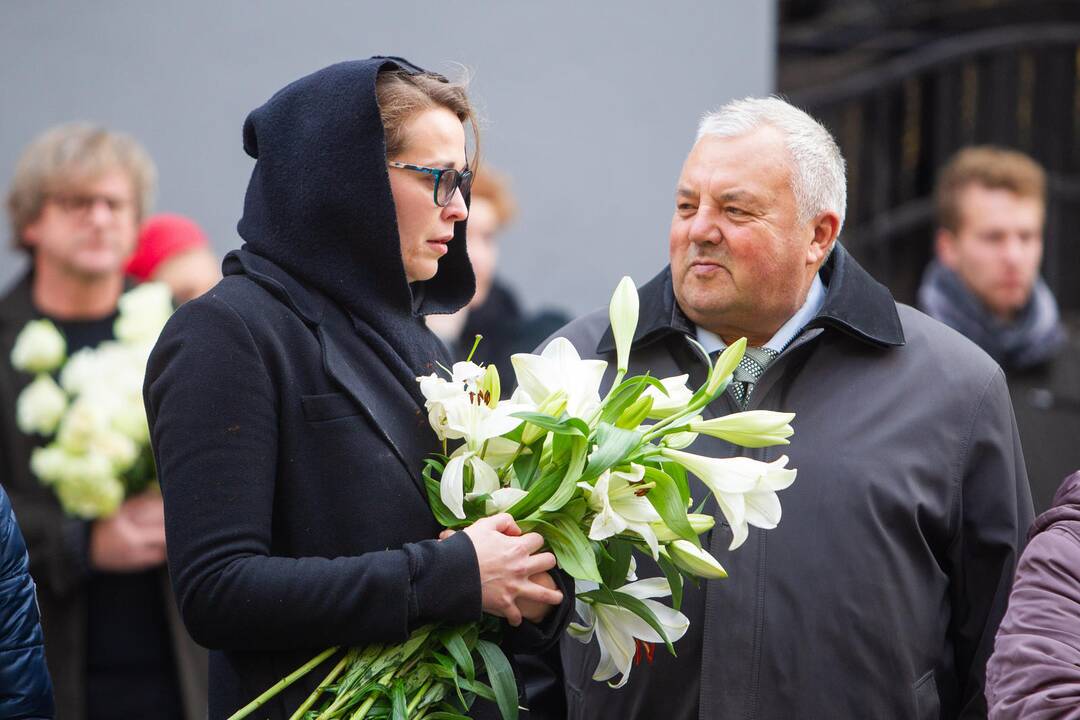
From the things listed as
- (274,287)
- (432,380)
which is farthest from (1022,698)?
(274,287)

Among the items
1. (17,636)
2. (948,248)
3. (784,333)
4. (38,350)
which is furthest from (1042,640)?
(948,248)

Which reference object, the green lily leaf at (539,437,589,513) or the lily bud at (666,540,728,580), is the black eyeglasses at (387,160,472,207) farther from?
the lily bud at (666,540,728,580)

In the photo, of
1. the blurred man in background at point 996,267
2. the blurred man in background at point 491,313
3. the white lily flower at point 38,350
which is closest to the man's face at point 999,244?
the blurred man in background at point 996,267

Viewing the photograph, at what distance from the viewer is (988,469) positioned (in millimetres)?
2795

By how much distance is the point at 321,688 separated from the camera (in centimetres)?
216

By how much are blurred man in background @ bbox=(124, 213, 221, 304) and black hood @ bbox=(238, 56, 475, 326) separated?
232 cm

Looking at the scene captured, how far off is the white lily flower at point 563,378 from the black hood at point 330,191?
9.9 inches

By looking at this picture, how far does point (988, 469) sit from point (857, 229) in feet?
12.3

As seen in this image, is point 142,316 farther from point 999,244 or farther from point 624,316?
point 999,244

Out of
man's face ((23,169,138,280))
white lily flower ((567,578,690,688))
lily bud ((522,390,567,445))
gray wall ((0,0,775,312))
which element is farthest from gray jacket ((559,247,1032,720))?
gray wall ((0,0,775,312))

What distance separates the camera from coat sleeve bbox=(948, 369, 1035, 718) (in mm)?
2766

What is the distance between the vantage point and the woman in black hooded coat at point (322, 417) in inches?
83.2

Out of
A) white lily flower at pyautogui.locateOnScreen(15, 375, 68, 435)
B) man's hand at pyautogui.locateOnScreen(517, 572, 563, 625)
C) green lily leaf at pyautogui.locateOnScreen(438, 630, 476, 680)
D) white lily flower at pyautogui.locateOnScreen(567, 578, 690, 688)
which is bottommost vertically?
white lily flower at pyautogui.locateOnScreen(15, 375, 68, 435)

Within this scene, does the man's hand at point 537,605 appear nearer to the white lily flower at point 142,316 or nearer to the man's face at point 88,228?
the white lily flower at point 142,316
